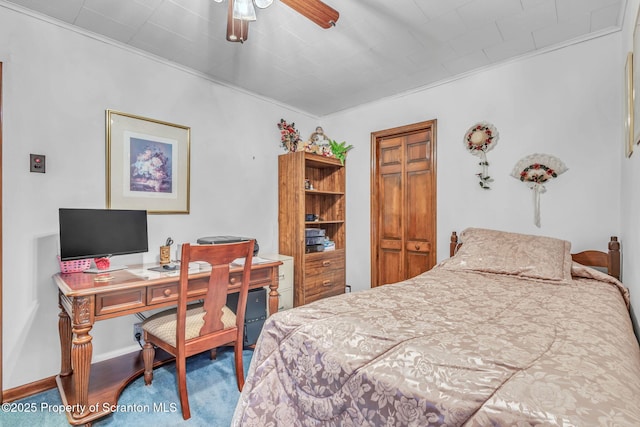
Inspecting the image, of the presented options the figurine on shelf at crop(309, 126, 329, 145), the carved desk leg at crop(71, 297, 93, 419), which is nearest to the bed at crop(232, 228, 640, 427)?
the carved desk leg at crop(71, 297, 93, 419)

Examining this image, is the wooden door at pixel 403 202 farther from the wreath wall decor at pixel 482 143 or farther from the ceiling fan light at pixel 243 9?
the ceiling fan light at pixel 243 9

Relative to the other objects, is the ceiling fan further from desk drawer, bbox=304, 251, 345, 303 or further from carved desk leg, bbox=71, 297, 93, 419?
desk drawer, bbox=304, 251, 345, 303

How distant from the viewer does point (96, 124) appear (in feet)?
7.58

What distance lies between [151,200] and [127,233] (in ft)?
1.43

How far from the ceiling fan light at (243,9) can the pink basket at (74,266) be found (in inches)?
72.6

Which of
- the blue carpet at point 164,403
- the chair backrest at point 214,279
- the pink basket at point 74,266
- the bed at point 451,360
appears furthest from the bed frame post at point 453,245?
the pink basket at point 74,266

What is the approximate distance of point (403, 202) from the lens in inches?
135

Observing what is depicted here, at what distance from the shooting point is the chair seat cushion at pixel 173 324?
6.20 ft


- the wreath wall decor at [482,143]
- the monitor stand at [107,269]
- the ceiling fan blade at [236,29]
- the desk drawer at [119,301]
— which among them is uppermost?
the ceiling fan blade at [236,29]

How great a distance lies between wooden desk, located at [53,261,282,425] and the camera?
167 cm

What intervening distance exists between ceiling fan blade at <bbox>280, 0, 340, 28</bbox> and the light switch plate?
6.29 ft

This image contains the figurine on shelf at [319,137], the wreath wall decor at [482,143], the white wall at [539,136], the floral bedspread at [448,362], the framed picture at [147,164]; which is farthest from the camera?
the figurine on shelf at [319,137]

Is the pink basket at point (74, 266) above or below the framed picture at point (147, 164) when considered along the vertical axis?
below

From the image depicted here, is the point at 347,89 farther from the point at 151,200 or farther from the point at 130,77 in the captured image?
the point at 151,200
